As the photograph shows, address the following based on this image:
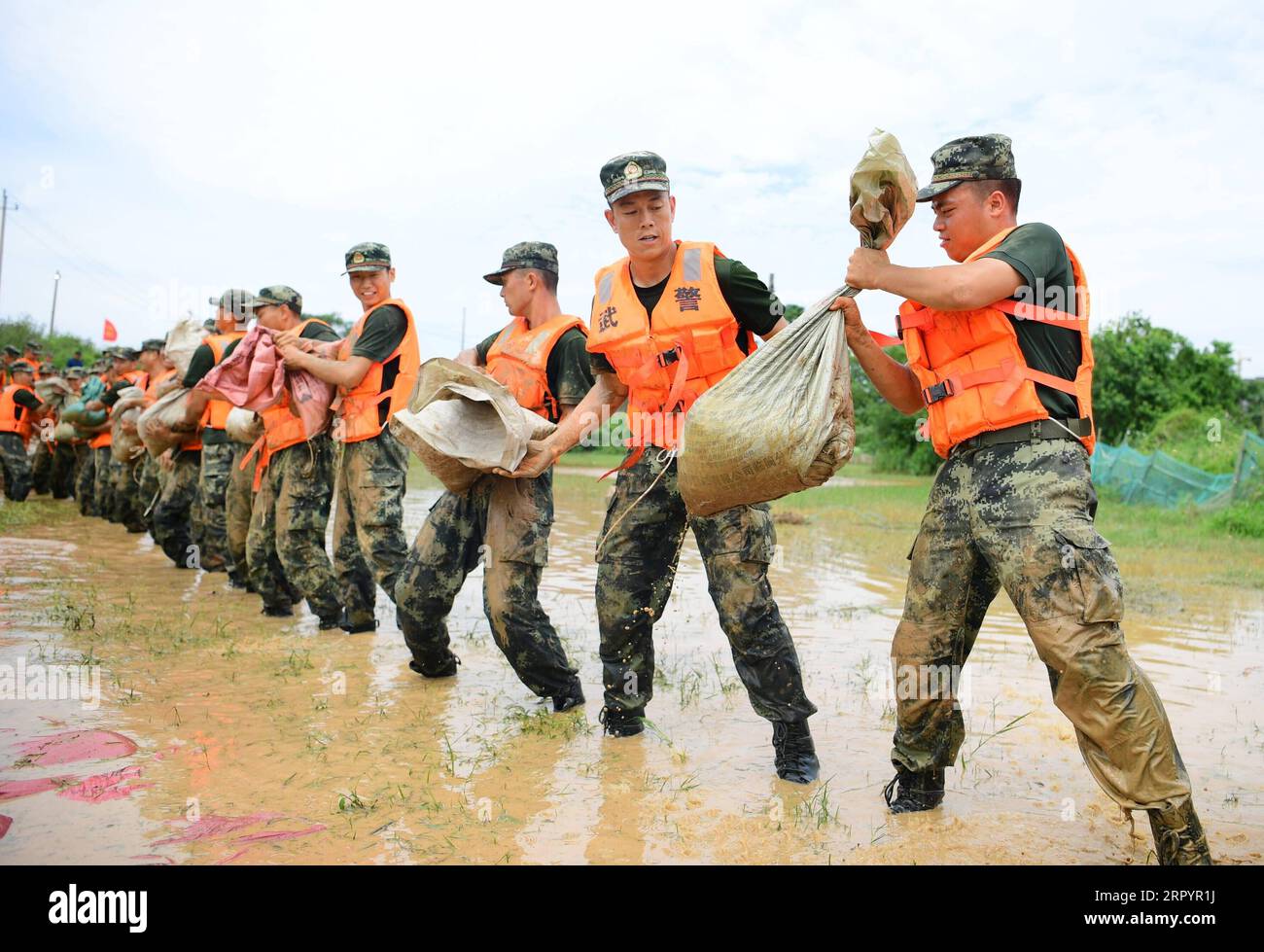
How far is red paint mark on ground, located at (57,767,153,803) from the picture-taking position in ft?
11.4

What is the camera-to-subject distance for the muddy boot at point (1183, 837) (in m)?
2.89

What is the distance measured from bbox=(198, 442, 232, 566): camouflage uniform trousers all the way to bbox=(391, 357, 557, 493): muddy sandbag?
13.3 feet

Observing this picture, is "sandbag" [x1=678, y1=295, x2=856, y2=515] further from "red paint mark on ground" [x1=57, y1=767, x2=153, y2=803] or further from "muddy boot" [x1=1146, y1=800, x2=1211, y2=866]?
"red paint mark on ground" [x1=57, y1=767, x2=153, y2=803]

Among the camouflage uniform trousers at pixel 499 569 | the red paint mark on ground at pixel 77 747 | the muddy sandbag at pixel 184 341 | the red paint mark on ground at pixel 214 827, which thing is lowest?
the red paint mark on ground at pixel 214 827

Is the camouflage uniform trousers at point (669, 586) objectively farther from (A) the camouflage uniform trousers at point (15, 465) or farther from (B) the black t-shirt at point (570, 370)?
(A) the camouflage uniform trousers at point (15, 465)

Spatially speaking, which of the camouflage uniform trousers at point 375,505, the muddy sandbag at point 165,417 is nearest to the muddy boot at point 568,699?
the camouflage uniform trousers at point 375,505

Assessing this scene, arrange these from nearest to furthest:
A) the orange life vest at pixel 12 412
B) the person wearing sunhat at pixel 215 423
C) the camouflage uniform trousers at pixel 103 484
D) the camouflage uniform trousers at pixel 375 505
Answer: the camouflage uniform trousers at pixel 375 505
the person wearing sunhat at pixel 215 423
the camouflage uniform trousers at pixel 103 484
the orange life vest at pixel 12 412

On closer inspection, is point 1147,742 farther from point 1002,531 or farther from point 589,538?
point 589,538

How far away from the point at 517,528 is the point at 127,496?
9003 millimetres

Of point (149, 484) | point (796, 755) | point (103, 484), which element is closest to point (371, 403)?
point (796, 755)

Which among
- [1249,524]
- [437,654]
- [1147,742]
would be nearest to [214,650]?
[437,654]

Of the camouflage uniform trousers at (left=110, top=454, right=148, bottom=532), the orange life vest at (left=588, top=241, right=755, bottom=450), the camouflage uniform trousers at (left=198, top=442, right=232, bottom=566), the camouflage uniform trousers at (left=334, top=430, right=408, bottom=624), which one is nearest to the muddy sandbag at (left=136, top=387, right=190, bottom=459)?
the camouflage uniform trousers at (left=198, top=442, right=232, bottom=566)

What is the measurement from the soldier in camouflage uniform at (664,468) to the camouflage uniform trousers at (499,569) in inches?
14.2

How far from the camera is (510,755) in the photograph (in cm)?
413
